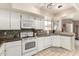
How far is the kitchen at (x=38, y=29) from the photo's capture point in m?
1.47

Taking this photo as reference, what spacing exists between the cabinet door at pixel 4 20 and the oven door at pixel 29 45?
406 millimetres

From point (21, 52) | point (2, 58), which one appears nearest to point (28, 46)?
point (21, 52)

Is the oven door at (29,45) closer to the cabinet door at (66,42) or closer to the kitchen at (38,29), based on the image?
the kitchen at (38,29)

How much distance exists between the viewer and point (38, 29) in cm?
156

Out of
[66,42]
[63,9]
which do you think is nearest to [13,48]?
[66,42]

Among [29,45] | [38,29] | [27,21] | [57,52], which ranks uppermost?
[27,21]

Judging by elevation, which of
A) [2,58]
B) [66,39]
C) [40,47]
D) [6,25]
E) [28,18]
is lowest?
[2,58]

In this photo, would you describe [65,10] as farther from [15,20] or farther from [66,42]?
[15,20]

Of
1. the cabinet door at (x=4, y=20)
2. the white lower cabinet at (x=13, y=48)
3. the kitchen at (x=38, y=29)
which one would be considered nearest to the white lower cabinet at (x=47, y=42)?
the kitchen at (x=38, y=29)

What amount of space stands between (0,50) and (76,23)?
1.24m

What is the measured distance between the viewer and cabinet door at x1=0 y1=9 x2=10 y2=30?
4.81 feet

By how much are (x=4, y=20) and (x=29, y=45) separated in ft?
1.97

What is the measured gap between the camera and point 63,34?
1.56 m

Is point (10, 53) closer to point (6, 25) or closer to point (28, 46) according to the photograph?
point (28, 46)
